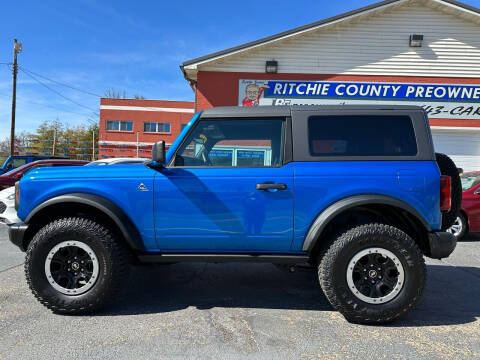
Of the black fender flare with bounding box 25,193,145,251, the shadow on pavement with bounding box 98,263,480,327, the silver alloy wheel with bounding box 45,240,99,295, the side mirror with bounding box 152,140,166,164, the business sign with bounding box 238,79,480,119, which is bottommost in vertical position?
the shadow on pavement with bounding box 98,263,480,327

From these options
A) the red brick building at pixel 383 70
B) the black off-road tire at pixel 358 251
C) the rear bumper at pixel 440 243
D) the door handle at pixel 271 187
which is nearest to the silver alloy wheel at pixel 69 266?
the door handle at pixel 271 187

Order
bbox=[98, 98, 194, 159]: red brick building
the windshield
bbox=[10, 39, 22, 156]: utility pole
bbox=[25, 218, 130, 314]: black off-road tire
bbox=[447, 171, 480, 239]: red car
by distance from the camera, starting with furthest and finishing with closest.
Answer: bbox=[98, 98, 194, 159]: red brick building
bbox=[10, 39, 22, 156]: utility pole
the windshield
bbox=[447, 171, 480, 239]: red car
bbox=[25, 218, 130, 314]: black off-road tire

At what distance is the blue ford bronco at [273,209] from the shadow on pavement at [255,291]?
418mm

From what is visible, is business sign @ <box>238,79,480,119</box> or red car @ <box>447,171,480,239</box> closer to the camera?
red car @ <box>447,171,480,239</box>

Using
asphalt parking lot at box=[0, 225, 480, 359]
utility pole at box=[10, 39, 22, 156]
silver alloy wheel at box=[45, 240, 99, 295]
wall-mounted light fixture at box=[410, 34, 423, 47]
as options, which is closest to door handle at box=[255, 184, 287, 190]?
asphalt parking lot at box=[0, 225, 480, 359]

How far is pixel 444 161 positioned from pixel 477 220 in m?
3.76

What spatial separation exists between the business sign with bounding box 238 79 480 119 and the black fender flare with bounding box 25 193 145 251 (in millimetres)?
8808

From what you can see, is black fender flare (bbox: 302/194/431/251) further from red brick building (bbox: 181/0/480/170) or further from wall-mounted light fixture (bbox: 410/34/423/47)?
wall-mounted light fixture (bbox: 410/34/423/47)

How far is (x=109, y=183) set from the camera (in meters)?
2.79

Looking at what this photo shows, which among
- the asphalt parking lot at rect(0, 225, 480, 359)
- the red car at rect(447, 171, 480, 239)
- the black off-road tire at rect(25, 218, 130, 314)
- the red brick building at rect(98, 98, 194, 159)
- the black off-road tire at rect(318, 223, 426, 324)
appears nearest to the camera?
the asphalt parking lot at rect(0, 225, 480, 359)

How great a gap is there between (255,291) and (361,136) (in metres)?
2.00

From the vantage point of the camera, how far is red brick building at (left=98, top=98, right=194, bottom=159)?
108 ft

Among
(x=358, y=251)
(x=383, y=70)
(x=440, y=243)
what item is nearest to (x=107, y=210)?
(x=358, y=251)

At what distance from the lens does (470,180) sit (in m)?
6.26
